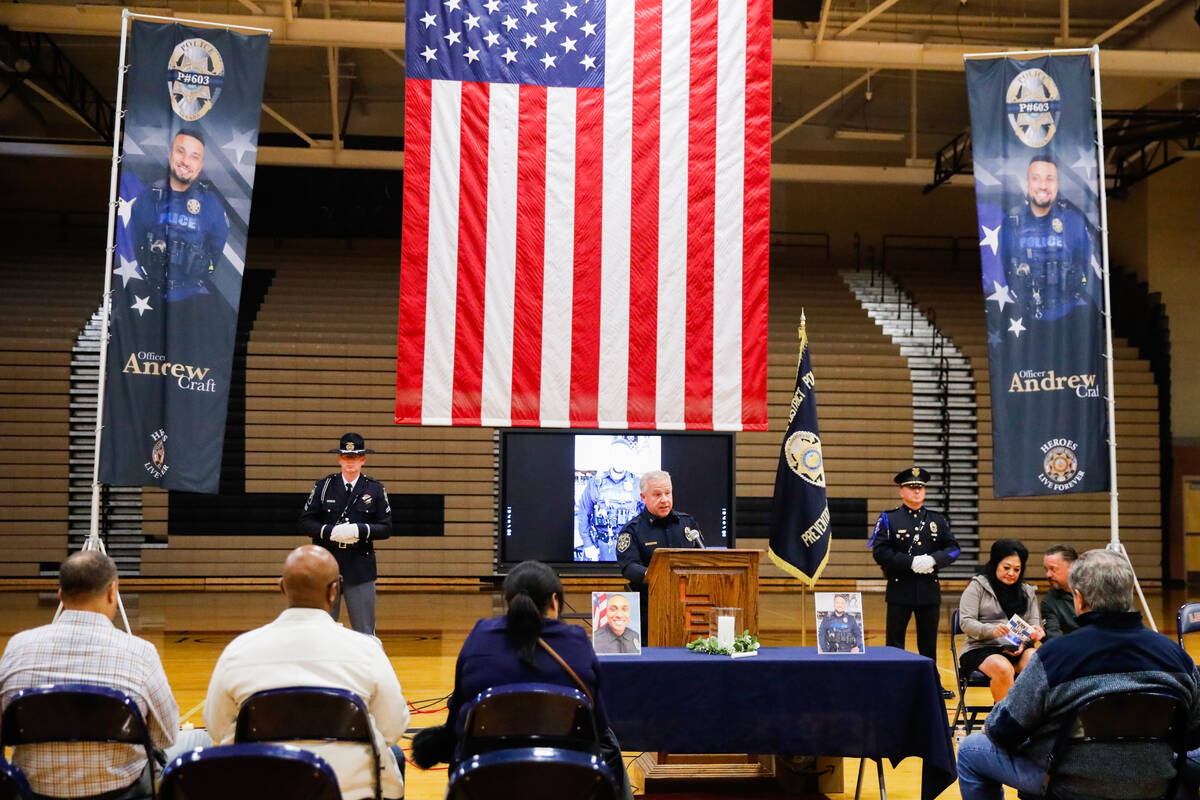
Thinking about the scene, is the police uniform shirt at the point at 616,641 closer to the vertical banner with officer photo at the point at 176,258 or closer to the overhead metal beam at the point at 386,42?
the vertical banner with officer photo at the point at 176,258

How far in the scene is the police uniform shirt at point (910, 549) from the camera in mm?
7465

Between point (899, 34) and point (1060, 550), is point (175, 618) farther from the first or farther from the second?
point (899, 34)

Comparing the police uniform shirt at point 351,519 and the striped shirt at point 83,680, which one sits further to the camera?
the police uniform shirt at point 351,519

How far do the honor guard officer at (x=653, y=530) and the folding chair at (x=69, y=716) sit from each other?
3.29 metres

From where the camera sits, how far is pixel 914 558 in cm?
739

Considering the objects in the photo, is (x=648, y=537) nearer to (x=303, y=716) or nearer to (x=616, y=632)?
(x=616, y=632)

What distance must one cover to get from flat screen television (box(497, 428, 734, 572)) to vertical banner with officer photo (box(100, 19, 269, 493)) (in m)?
2.82

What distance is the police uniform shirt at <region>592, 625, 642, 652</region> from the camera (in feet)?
16.2

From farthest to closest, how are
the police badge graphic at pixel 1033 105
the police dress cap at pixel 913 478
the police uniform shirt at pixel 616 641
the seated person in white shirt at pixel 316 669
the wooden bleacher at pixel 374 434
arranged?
the wooden bleacher at pixel 374 434
the police dress cap at pixel 913 478
the police badge graphic at pixel 1033 105
the police uniform shirt at pixel 616 641
the seated person in white shirt at pixel 316 669

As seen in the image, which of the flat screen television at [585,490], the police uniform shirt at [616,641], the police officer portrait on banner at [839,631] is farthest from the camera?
the flat screen television at [585,490]

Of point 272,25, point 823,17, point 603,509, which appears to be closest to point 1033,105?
point 823,17

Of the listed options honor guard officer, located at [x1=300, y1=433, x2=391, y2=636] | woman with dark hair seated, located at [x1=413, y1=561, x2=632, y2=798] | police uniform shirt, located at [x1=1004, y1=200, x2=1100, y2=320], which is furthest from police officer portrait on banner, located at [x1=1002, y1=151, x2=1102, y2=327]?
woman with dark hair seated, located at [x1=413, y1=561, x2=632, y2=798]

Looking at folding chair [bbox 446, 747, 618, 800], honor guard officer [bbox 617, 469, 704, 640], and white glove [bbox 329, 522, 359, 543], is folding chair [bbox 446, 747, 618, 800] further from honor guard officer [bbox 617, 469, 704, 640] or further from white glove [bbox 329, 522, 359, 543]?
white glove [bbox 329, 522, 359, 543]

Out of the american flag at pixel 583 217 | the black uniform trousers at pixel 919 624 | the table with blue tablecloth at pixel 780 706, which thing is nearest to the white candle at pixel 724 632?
the table with blue tablecloth at pixel 780 706
